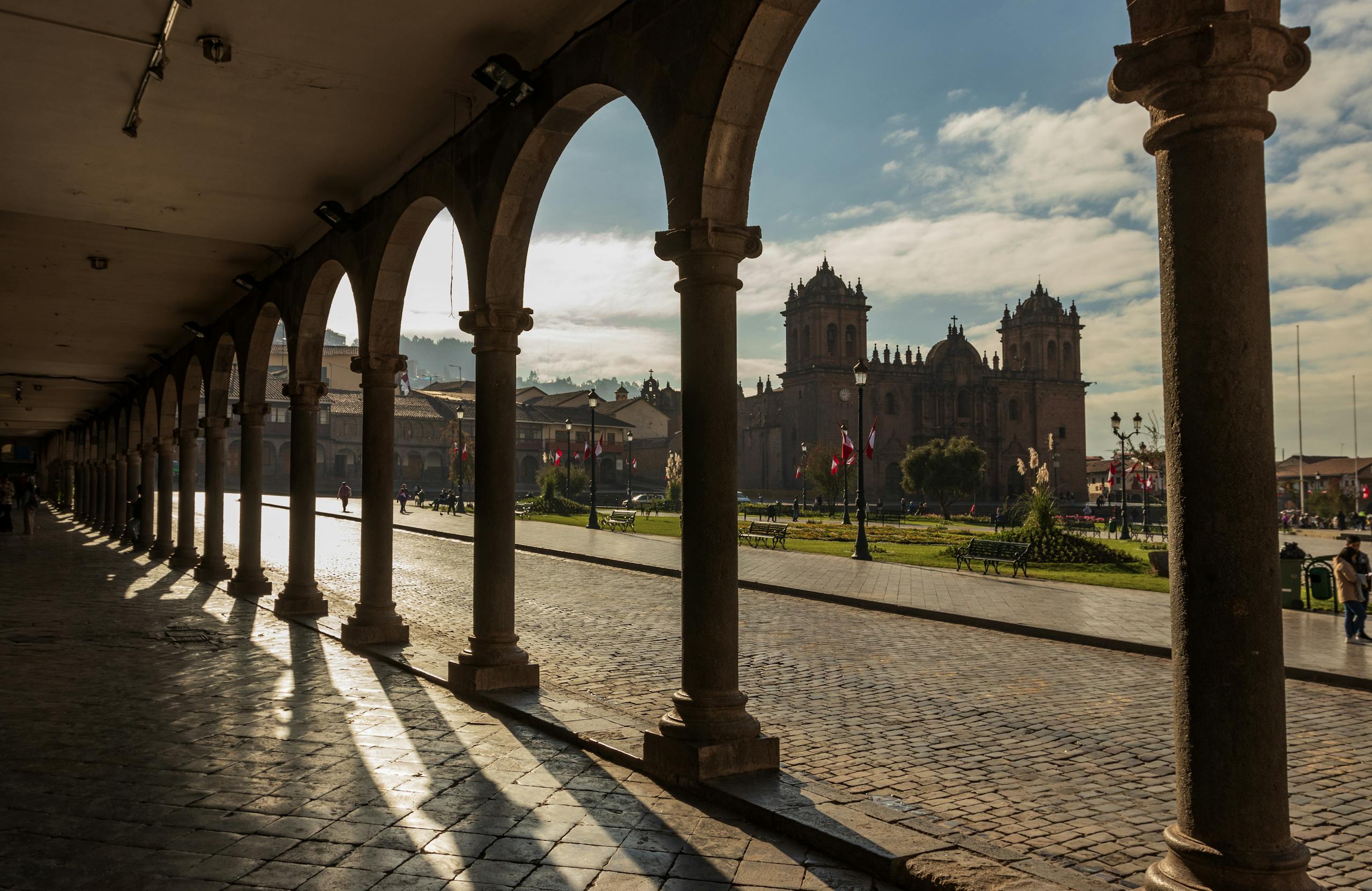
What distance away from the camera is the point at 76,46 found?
6.21 meters

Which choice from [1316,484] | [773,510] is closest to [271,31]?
[773,510]

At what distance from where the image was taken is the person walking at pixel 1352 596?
10109mm

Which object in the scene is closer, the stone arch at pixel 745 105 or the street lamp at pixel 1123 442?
the stone arch at pixel 745 105

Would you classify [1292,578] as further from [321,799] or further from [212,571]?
[212,571]

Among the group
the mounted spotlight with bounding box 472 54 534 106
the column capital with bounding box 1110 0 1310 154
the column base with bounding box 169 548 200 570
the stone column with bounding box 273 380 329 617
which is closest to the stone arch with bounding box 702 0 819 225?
the column capital with bounding box 1110 0 1310 154

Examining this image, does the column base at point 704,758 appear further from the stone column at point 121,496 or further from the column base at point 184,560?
the stone column at point 121,496

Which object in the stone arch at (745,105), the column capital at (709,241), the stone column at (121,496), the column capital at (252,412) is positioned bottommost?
the stone column at (121,496)

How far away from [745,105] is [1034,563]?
16.2 m

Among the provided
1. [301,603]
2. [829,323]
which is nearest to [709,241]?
[301,603]

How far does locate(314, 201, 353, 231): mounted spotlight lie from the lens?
30.6 ft

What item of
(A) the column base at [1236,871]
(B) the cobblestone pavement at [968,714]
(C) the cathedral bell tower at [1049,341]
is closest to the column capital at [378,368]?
(B) the cobblestone pavement at [968,714]

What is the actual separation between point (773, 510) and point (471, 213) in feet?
110

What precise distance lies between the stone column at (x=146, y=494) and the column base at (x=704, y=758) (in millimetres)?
18601

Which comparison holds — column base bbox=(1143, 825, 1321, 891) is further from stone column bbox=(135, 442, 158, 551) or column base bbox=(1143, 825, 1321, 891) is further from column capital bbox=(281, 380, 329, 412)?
stone column bbox=(135, 442, 158, 551)
